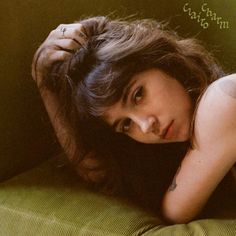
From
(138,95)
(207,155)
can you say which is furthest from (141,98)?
(207,155)

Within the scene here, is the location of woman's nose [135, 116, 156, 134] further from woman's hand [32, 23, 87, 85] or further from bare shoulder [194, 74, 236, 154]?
woman's hand [32, 23, 87, 85]

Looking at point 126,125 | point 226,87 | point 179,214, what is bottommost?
point 179,214

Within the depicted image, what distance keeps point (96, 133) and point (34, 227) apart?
29 cm

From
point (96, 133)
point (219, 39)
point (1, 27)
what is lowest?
point (96, 133)

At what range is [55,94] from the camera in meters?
1.16

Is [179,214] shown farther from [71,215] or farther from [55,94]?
[55,94]

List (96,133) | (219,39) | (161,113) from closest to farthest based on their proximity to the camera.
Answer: (161,113), (96,133), (219,39)

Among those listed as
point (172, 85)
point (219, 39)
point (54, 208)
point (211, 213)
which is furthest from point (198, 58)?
point (54, 208)

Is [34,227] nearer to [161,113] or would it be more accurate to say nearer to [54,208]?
[54,208]

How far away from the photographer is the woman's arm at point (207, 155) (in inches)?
35.8

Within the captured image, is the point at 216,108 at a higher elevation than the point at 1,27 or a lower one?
lower

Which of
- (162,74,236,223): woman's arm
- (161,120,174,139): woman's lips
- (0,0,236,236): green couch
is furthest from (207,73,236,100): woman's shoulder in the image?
(0,0,236,236): green couch

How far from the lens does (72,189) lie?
107cm

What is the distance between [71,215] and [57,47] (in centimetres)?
39
